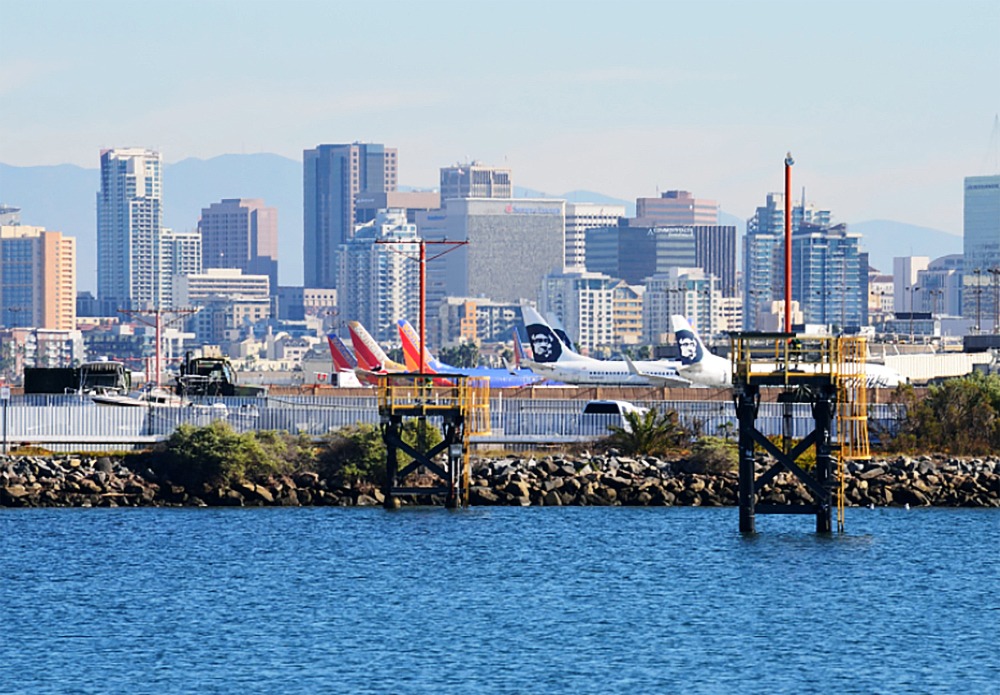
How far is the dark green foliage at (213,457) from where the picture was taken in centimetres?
7012

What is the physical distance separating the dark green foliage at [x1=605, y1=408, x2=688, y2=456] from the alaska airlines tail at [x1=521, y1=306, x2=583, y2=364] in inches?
3392

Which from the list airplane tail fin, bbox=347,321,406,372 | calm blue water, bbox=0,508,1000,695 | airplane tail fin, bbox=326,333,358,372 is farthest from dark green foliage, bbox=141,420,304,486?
airplane tail fin, bbox=326,333,358,372

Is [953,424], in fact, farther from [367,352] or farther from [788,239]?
[367,352]

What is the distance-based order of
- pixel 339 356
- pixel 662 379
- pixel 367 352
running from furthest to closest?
pixel 339 356, pixel 367 352, pixel 662 379

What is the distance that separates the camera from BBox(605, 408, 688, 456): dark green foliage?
7600cm

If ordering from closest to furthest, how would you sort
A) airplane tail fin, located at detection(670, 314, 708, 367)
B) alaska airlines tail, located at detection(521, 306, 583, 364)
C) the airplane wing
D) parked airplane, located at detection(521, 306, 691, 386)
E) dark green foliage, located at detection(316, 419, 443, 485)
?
dark green foliage, located at detection(316, 419, 443, 485) < the airplane wing < parked airplane, located at detection(521, 306, 691, 386) < airplane tail fin, located at detection(670, 314, 708, 367) < alaska airlines tail, located at detection(521, 306, 583, 364)

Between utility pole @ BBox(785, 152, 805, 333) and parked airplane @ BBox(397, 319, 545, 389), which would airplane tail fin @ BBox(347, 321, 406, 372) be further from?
utility pole @ BBox(785, 152, 805, 333)

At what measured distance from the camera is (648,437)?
2992 inches

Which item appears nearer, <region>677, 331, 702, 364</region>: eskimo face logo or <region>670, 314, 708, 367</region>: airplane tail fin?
<region>670, 314, 708, 367</region>: airplane tail fin

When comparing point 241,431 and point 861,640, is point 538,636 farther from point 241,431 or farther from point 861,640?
point 241,431

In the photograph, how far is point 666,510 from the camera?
227ft

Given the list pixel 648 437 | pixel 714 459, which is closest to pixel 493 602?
pixel 714 459

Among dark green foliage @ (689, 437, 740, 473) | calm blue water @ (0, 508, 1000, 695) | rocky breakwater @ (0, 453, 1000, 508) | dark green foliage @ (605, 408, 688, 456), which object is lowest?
calm blue water @ (0, 508, 1000, 695)

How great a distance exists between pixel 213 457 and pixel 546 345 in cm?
9649
